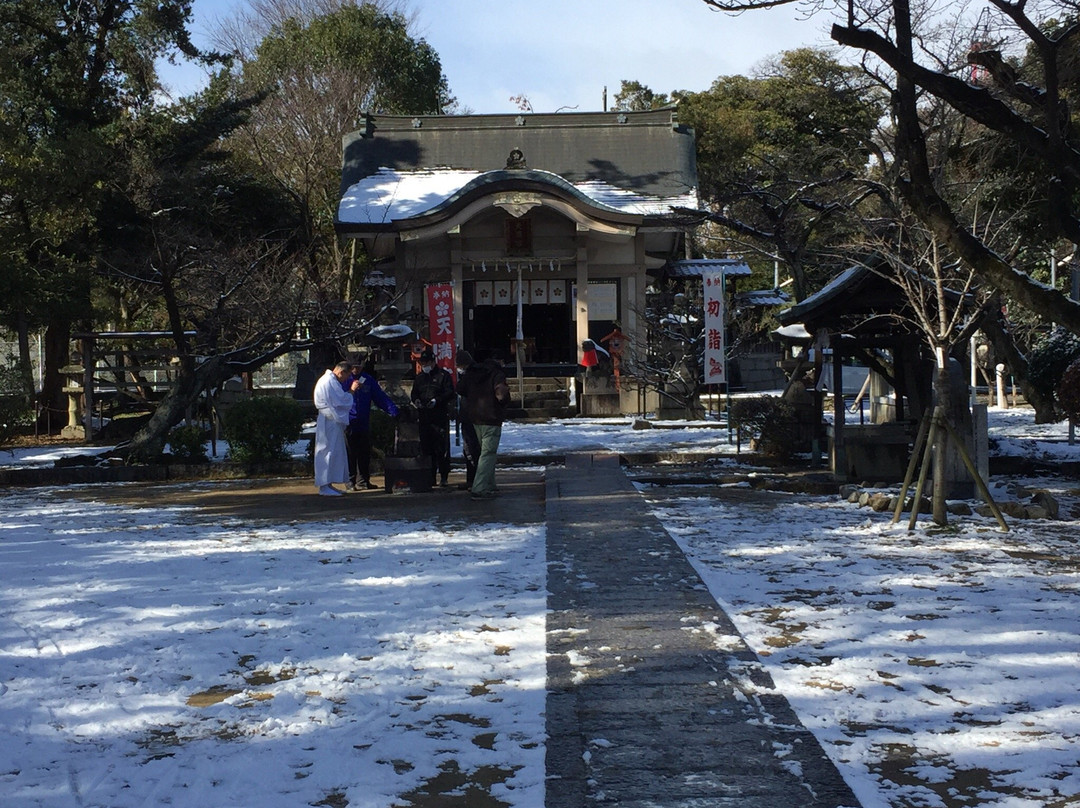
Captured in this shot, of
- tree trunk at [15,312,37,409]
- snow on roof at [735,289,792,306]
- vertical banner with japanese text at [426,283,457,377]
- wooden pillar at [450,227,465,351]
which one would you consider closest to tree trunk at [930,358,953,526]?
vertical banner with japanese text at [426,283,457,377]

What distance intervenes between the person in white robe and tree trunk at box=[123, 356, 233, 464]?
402 cm

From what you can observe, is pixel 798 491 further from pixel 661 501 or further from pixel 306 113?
pixel 306 113

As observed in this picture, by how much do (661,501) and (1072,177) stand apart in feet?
16.5

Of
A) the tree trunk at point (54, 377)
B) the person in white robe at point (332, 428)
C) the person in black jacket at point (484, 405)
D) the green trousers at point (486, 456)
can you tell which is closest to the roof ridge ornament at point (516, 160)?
the tree trunk at point (54, 377)

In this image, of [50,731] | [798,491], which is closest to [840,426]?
[798,491]

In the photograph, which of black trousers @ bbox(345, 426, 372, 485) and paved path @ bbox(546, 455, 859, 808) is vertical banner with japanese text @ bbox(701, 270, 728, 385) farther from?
paved path @ bbox(546, 455, 859, 808)

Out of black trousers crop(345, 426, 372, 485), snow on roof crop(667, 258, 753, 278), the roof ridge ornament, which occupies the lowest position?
black trousers crop(345, 426, 372, 485)

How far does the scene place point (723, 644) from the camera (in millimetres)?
5543

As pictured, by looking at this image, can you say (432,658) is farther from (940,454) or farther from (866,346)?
(866,346)

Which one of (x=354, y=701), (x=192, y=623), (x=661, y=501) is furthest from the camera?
(x=661, y=501)

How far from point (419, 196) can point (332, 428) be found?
51.8 ft

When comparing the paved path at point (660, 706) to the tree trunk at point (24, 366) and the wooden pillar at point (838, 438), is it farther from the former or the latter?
the tree trunk at point (24, 366)

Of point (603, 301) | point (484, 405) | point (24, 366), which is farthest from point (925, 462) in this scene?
point (603, 301)

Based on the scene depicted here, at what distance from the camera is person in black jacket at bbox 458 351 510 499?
1125 centimetres
